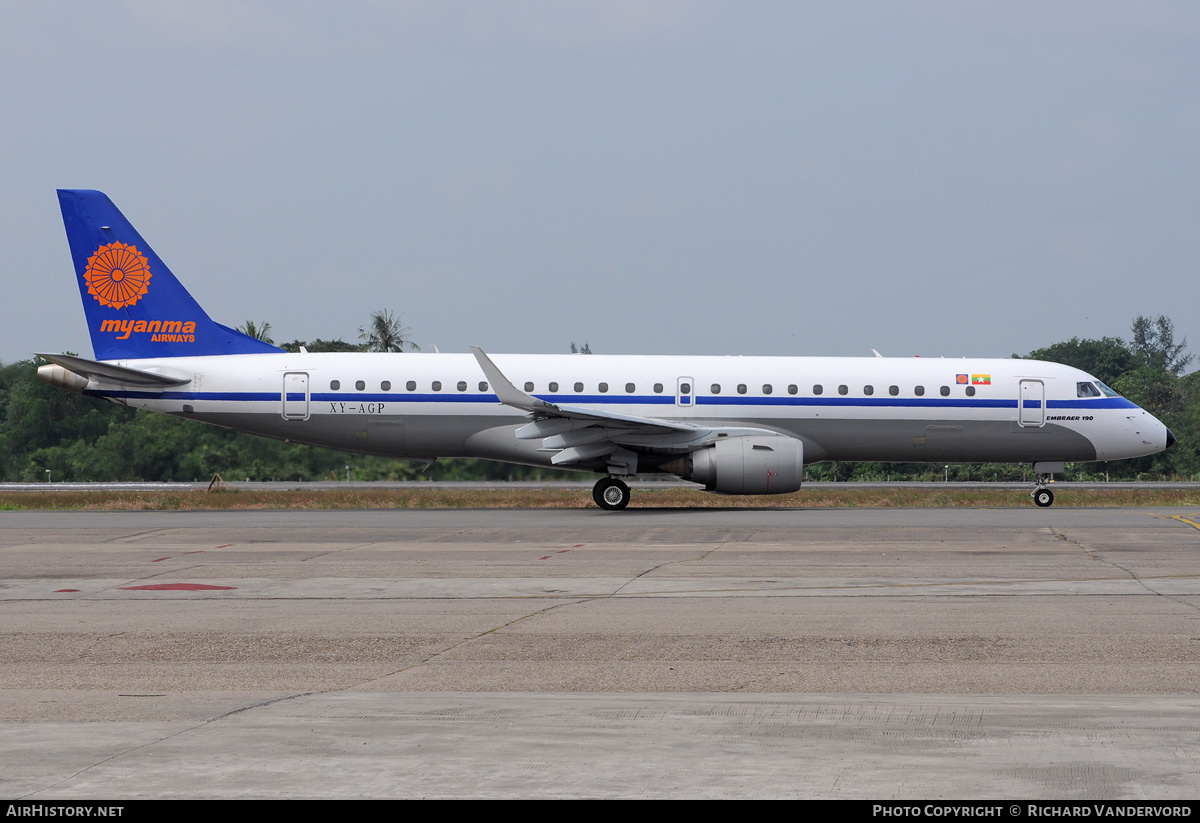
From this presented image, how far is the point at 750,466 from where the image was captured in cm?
2616

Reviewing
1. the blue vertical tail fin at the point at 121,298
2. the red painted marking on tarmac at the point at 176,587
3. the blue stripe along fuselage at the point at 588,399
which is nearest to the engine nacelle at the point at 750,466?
the blue stripe along fuselage at the point at 588,399

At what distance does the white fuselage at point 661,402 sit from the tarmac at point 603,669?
913 cm

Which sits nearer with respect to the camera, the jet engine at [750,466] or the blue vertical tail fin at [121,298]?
the jet engine at [750,466]

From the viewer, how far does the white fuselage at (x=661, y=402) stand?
27609mm

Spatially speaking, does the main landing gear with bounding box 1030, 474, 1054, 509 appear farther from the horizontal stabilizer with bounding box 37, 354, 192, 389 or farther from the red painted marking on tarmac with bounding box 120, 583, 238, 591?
the red painted marking on tarmac with bounding box 120, 583, 238, 591

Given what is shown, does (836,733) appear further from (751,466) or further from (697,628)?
(751,466)

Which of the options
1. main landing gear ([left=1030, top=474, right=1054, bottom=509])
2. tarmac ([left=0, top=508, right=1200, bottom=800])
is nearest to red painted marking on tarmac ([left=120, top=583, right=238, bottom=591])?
tarmac ([left=0, top=508, right=1200, bottom=800])

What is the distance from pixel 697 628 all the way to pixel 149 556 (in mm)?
9776

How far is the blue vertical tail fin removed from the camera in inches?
1107

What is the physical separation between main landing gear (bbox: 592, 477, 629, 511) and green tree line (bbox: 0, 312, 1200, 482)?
555cm

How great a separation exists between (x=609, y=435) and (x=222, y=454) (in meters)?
18.0

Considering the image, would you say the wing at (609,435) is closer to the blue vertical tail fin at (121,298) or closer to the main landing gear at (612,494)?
the main landing gear at (612,494)

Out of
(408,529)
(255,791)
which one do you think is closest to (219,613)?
(255,791)

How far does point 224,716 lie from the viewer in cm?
696
